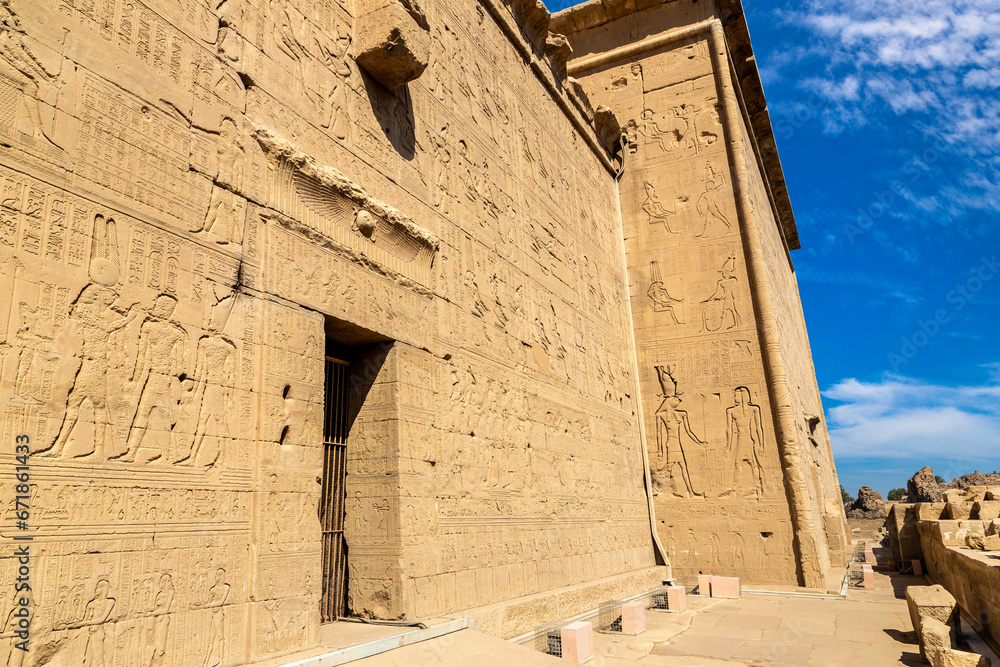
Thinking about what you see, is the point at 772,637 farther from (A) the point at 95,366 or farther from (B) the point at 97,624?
(A) the point at 95,366

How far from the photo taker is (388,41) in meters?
Answer: 4.96

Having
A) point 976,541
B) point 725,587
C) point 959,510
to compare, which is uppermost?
point 959,510

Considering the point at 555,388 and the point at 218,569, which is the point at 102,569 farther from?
the point at 555,388

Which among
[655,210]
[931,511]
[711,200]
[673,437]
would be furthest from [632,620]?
[931,511]

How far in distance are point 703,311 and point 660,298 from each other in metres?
0.70

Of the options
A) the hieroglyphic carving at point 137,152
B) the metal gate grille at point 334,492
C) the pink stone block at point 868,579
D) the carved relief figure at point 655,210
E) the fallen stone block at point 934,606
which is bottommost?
the pink stone block at point 868,579

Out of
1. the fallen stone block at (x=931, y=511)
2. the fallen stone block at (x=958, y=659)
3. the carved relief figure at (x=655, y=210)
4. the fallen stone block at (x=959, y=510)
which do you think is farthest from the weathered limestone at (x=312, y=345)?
the fallen stone block at (x=931, y=511)

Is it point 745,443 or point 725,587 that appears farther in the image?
point 745,443

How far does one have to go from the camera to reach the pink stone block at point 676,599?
7.78 metres

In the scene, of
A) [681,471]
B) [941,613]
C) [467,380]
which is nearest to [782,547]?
[681,471]

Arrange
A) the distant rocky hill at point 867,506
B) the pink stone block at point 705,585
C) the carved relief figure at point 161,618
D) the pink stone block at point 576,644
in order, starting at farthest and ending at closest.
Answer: the distant rocky hill at point 867,506 < the pink stone block at point 705,585 < the pink stone block at point 576,644 < the carved relief figure at point 161,618

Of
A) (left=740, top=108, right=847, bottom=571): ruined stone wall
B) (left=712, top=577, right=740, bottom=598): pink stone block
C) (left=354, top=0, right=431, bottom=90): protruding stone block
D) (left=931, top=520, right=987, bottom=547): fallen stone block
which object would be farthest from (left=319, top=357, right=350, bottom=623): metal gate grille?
(left=740, top=108, right=847, bottom=571): ruined stone wall

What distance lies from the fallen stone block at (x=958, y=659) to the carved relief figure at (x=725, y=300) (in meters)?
6.59

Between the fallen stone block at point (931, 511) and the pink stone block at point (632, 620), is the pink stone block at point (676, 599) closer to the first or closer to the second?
the pink stone block at point (632, 620)
